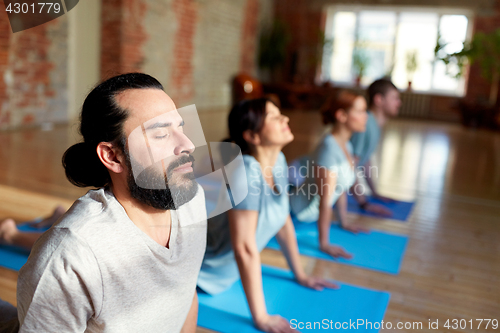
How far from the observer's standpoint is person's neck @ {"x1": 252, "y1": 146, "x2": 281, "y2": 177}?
1793 millimetres

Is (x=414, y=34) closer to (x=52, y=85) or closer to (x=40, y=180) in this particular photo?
(x=52, y=85)

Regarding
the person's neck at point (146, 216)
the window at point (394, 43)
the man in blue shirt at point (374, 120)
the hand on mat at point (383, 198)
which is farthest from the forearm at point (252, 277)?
the window at point (394, 43)

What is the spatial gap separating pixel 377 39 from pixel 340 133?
30.2ft

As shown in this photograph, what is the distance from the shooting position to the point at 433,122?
1036cm

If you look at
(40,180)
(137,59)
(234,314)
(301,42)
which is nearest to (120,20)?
(137,59)

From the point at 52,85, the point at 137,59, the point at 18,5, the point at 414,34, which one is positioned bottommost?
the point at 52,85

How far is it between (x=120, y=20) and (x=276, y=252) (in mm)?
5063

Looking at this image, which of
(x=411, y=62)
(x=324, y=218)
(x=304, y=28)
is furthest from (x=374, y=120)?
(x=304, y=28)

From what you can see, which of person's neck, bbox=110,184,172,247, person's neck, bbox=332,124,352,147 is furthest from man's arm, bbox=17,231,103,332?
person's neck, bbox=332,124,352,147

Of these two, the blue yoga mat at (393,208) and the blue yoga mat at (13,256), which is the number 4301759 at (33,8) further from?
the blue yoga mat at (393,208)

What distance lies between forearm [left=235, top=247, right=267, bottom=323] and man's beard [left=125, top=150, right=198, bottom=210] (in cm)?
65

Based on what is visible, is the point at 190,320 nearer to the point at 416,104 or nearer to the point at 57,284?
the point at 57,284

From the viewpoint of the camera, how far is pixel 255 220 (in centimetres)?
165

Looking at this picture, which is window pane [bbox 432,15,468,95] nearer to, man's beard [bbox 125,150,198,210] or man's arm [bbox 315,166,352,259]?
man's arm [bbox 315,166,352,259]
